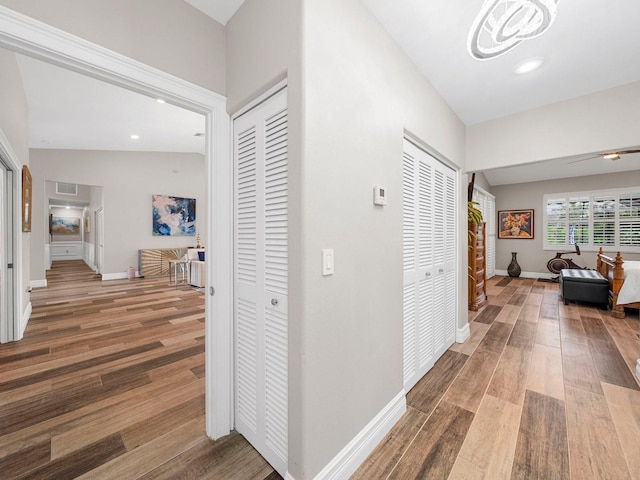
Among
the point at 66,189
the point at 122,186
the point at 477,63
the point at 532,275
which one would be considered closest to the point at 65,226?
the point at 66,189

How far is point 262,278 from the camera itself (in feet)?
4.63

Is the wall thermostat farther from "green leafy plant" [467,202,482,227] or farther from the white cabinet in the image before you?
the white cabinet

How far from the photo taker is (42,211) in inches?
238

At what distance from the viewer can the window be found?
6.10m

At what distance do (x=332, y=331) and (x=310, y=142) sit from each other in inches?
34.0

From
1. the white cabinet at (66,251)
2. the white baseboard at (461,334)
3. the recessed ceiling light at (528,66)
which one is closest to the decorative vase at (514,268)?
the white baseboard at (461,334)

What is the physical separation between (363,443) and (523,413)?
3.97 ft

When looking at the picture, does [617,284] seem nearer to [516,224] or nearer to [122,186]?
[516,224]

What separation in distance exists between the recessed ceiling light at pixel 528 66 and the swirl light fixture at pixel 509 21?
2.95ft

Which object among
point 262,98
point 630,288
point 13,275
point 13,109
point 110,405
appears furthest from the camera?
point 630,288

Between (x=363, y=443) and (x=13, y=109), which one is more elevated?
(x=13, y=109)

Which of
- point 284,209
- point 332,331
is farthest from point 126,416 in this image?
point 284,209

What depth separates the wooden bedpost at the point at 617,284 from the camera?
3.81 meters

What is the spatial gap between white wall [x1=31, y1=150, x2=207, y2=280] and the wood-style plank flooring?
7.59 meters
